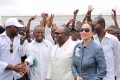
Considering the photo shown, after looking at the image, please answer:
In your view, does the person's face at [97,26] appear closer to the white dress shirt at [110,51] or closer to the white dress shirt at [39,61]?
the white dress shirt at [110,51]

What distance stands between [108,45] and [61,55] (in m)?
1.10

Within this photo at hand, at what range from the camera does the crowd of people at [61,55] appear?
8430mm

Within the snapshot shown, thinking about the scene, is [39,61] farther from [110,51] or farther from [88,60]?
[88,60]

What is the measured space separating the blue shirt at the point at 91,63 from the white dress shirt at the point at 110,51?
1.16 metres

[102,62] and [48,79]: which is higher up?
[102,62]

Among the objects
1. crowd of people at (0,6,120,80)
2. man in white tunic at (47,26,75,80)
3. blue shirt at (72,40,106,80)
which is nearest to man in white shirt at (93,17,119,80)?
crowd of people at (0,6,120,80)

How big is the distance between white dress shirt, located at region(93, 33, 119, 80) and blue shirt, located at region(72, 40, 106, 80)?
1161 millimetres

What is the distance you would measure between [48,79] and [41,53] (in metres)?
0.63

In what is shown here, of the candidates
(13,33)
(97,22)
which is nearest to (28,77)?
(13,33)

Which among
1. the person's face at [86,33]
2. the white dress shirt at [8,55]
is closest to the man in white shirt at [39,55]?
the white dress shirt at [8,55]

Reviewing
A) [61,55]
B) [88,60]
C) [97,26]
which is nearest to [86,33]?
[88,60]

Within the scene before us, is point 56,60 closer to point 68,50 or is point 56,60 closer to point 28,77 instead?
point 68,50

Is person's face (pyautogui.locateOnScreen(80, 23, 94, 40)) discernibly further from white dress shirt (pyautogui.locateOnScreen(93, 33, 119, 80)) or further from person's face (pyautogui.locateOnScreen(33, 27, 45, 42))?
person's face (pyautogui.locateOnScreen(33, 27, 45, 42))

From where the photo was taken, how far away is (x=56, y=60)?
9.30 m
